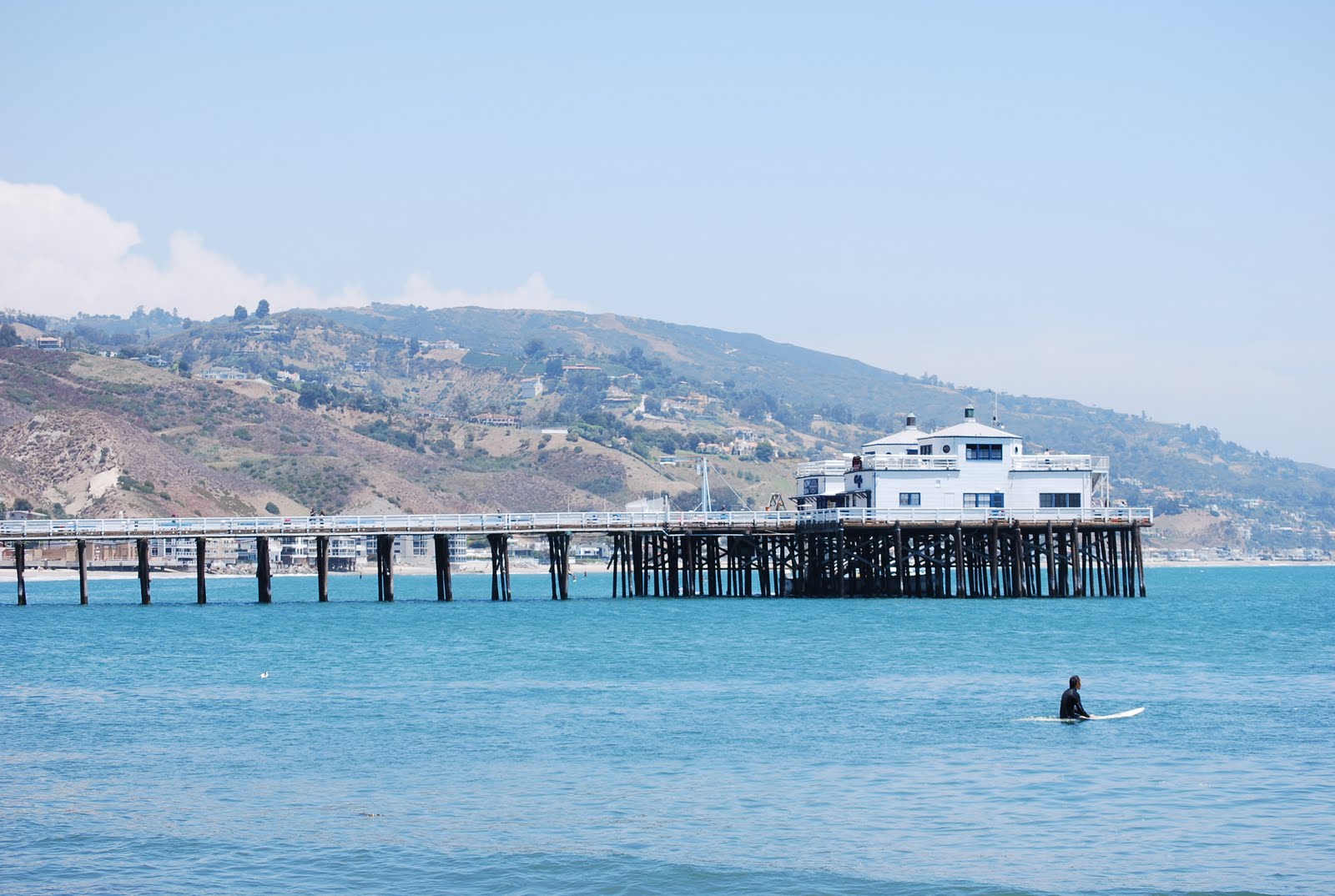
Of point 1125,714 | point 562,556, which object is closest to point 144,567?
point 562,556

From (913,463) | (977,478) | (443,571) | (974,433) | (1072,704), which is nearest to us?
(1072,704)

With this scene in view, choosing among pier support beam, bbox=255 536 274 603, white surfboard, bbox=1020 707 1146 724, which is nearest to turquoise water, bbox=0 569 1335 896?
A: white surfboard, bbox=1020 707 1146 724

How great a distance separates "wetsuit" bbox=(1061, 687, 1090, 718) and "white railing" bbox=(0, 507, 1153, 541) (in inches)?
1672

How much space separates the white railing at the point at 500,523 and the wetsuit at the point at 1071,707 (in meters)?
42.5

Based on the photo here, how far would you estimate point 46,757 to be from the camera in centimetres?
3541

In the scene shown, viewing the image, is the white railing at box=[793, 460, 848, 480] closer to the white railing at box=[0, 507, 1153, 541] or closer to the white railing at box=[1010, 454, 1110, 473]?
the white railing at box=[0, 507, 1153, 541]

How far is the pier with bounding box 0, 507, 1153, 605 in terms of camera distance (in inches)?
3268

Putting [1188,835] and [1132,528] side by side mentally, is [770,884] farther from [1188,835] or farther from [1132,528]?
[1132,528]

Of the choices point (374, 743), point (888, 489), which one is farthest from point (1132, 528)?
point (374, 743)

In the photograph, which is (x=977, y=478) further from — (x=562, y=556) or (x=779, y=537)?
(x=562, y=556)

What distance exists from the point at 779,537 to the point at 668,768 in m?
58.4

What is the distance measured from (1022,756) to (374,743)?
14.4 m

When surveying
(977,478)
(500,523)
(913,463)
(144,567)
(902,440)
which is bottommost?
(144,567)

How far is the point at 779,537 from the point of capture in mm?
91750
